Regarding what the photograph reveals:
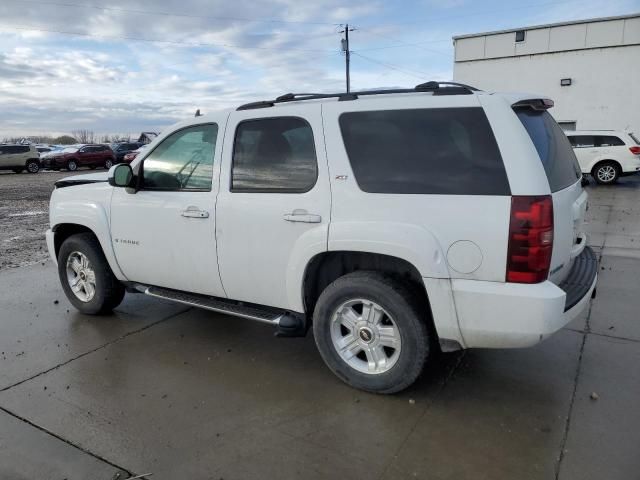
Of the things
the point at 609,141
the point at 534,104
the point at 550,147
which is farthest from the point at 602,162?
the point at 534,104

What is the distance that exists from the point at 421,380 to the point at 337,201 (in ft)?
4.66

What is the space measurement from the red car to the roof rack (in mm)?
30172

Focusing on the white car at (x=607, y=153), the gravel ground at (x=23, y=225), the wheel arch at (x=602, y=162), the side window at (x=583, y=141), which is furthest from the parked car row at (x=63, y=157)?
the wheel arch at (x=602, y=162)

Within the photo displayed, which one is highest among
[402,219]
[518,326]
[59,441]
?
[402,219]

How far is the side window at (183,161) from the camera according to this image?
404 cm

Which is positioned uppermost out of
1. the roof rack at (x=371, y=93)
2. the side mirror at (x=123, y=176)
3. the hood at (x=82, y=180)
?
the roof rack at (x=371, y=93)

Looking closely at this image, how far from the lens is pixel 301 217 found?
3.47 meters

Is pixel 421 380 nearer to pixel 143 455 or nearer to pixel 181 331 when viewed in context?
pixel 143 455

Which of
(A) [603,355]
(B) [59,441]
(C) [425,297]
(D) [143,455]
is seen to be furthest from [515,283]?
(B) [59,441]

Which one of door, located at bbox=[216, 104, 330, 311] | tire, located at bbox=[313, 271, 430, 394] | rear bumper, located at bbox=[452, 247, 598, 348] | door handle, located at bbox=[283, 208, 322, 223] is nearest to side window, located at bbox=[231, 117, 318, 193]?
door, located at bbox=[216, 104, 330, 311]

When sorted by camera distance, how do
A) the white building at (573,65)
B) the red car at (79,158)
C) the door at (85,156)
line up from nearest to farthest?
1. the white building at (573,65)
2. the red car at (79,158)
3. the door at (85,156)

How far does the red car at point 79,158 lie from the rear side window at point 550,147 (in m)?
31.6

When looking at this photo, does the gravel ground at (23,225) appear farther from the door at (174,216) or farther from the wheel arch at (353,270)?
the wheel arch at (353,270)

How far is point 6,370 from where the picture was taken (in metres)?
3.98
